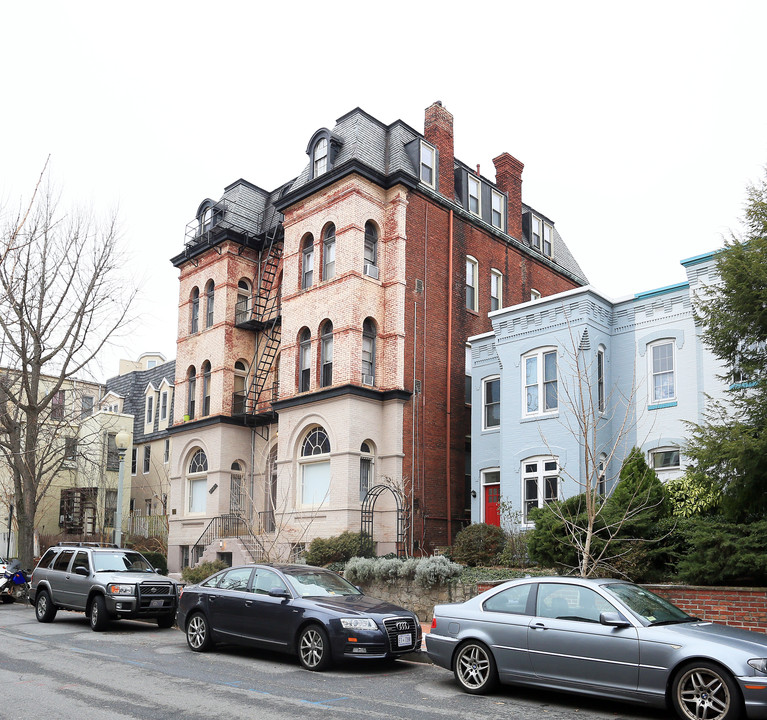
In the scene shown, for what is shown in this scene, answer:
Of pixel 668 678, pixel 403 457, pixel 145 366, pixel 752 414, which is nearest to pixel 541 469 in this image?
pixel 403 457

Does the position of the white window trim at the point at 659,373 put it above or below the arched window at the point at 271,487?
above

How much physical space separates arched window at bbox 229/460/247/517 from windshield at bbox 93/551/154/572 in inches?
415

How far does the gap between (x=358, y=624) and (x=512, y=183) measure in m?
23.9

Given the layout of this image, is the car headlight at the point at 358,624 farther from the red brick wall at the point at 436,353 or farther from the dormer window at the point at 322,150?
the dormer window at the point at 322,150

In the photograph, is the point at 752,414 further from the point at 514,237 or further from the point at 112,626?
the point at 514,237

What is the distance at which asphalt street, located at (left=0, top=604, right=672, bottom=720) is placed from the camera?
871 cm

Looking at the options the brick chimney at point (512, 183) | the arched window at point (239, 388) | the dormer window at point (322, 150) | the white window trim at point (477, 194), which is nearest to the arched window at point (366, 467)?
the arched window at point (239, 388)

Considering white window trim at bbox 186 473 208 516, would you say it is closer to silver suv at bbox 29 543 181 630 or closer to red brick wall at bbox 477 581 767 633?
silver suv at bbox 29 543 181 630

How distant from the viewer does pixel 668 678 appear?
27.3 ft

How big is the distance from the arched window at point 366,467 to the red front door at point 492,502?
3.79 meters

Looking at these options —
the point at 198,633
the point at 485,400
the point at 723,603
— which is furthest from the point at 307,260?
the point at 723,603

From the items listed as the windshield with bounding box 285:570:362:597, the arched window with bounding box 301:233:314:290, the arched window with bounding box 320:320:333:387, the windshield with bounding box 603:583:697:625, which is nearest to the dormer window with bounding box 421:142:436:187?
the arched window with bounding box 301:233:314:290

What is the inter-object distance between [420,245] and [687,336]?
938 cm

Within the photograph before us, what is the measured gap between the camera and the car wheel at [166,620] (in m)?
16.5
